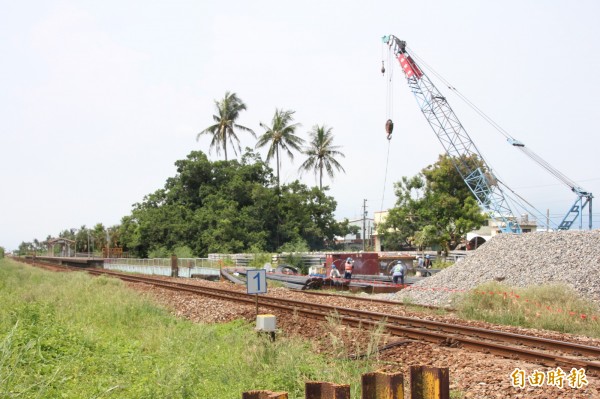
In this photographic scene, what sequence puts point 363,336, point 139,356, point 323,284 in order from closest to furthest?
1. point 139,356
2. point 363,336
3. point 323,284

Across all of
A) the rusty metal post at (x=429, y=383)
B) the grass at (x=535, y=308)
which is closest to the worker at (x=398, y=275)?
the grass at (x=535, y=308)

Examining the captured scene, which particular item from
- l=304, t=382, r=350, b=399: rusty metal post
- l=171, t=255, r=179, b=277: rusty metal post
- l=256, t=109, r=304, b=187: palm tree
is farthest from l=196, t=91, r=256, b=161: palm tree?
l=304, t=382, r=350, b=399: rusty metal post

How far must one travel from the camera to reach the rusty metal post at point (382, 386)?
8.69 ft

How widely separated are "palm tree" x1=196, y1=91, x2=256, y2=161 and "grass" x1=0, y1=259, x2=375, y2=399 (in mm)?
53580

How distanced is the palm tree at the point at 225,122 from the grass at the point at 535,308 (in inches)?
1993

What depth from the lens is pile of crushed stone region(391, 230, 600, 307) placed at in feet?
61.9

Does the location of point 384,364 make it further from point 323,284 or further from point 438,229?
point 438,229

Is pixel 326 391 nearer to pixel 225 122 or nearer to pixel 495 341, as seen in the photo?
pixel 495 341

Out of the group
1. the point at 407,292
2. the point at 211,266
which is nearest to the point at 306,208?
the point at 211,266

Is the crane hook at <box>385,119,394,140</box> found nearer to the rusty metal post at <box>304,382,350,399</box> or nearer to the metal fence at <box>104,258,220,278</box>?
the metal fence at <box>104,258,220,278</box>

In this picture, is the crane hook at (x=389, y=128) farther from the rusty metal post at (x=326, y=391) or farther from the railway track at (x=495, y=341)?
the rusty metal post at (x=326, y=391)

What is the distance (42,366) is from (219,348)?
10.5 ft

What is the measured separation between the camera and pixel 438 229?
53.1 meters

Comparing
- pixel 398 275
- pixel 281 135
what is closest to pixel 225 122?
pixel 281 135
